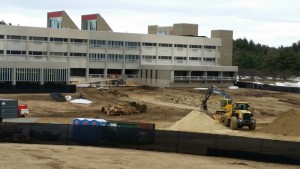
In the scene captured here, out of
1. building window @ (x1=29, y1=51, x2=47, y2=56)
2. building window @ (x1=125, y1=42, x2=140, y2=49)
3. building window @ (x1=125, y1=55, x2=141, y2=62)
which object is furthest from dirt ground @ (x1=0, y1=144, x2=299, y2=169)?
building window @ (x1=125, y1=42, x2=140, y2=49)

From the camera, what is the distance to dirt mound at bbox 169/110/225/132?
156 feet

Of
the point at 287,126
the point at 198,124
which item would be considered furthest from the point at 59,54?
the point at 287,126

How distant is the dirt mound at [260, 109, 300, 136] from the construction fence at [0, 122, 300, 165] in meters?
11.9

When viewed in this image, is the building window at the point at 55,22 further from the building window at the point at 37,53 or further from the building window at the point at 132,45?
the building window at the point at 37,53

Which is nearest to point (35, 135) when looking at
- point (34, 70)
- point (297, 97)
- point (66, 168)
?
point (66, 168)

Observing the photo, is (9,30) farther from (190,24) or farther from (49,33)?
(190,24)

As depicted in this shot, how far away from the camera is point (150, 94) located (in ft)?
286

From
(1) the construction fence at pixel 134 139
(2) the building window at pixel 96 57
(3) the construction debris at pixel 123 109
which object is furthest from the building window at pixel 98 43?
(1) the construction fence at pixel 134 139

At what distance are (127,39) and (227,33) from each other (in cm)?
3247

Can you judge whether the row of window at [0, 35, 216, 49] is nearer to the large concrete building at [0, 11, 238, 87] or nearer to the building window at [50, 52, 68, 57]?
the large concrete building at [0, 11, 238, 87]

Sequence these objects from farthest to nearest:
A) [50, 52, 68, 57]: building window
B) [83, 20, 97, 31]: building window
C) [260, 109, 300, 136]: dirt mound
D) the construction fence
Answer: [83, 20, 97, 31]: building window
[50, 52, 68, 57]: building window
[260, 109, 300, 136]: dirt mound
the construction fence

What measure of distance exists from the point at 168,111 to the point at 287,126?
23.3 m

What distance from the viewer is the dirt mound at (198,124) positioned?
156 ft

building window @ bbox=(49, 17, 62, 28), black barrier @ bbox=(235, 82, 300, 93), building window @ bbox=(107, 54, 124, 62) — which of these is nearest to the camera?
black barrier @ bbox=(235, 82, 300, 93)
